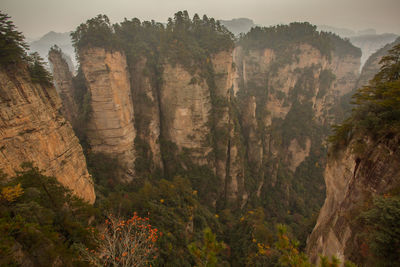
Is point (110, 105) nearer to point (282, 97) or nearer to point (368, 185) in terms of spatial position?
point (368, 185)

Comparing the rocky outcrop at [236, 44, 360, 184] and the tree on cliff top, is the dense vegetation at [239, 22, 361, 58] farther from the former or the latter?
the tree on cliff top

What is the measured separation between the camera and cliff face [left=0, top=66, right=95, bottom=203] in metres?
9.51

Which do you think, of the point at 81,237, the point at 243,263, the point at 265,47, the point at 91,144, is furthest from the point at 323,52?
the point at 81,237

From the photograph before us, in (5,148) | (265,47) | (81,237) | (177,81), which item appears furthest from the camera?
(265,47)

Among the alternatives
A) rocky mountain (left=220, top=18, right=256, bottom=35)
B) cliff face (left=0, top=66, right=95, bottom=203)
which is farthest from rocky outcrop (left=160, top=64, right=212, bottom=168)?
rocky mountain (left=220, top=18, right=256, bottom=35)

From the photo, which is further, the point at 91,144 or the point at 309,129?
the point at 309,129

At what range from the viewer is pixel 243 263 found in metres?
19.1

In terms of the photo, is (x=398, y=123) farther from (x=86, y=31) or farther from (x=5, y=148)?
(x=86, y=31)

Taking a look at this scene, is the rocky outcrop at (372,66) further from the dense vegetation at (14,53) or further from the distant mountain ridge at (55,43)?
the distant mountain ridge at (55,43)

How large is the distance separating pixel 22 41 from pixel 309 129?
44.3 metres

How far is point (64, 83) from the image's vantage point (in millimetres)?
23062

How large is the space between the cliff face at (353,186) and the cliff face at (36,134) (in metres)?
14.2

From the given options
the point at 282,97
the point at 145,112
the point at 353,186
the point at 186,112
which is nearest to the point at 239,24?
the point at 282,97

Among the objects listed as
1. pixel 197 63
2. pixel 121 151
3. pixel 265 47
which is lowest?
pixel 121 151
